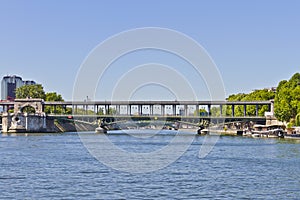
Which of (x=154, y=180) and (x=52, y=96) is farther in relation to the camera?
(x=52, y=96)

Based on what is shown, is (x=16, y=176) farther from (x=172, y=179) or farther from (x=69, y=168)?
(x=172, y=179)

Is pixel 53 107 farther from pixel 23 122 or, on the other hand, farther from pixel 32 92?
pixel 23 122

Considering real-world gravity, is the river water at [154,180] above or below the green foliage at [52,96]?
below

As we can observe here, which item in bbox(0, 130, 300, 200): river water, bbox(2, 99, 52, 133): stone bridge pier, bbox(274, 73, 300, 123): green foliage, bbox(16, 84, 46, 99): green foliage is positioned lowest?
bbox(0, 130, 300, 200): river water

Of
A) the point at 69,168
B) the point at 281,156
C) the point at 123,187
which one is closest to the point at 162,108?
the point at 281,156

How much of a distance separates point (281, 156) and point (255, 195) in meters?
25.0

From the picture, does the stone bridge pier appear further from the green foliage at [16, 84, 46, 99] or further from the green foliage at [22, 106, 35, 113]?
the green foliage at [16, 84, 46, 99]

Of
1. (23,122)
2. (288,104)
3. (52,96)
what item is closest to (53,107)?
(52,96)

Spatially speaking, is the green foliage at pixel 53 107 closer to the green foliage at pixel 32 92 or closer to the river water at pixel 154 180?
the green foliage at pixel 32 92

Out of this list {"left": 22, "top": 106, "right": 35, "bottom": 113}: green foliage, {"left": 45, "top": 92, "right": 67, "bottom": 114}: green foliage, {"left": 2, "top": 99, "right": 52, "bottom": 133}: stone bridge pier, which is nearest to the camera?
{"left": 2, "top": 99, "right": 52, "bottom": 133}: stone bridge pier

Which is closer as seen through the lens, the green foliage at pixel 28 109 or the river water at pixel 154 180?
the river water at pixel 154 180

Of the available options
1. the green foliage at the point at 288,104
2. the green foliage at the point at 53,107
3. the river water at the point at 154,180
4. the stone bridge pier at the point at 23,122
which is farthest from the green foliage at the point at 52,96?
the river water at the point at 154,180

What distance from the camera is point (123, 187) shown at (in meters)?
32.9

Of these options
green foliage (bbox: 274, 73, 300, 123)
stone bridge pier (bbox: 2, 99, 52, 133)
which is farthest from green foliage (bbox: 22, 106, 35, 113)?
green foliage (bbox: 274, 73, 300, 123)
